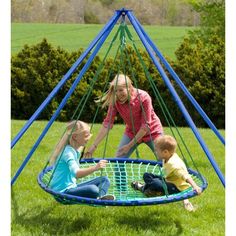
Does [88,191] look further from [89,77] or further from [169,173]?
[89,77]

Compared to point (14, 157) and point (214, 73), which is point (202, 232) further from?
point (214, 73)

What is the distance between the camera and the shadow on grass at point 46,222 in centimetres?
362

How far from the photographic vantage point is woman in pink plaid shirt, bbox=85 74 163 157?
4219mm

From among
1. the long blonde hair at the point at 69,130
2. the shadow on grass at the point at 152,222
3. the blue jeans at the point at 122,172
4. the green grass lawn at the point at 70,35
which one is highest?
the green grass lawn at the point at 70,35

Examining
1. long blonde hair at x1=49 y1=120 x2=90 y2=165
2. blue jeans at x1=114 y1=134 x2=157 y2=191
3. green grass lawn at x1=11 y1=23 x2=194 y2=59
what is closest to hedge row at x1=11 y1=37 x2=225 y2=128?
blue jeans at x1=114 y1=134 x2=157 y2=191

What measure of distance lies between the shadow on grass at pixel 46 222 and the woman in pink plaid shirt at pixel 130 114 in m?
0.66

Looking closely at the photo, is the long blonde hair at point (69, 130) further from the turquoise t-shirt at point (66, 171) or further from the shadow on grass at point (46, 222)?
the shadow on grass at point (46, 222)

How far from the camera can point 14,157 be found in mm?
6023

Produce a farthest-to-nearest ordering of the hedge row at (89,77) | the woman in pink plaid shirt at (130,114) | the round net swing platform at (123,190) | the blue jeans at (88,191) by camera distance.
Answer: the hedge row at (89,77) < the woman in pink plaid shirt at (130,114) < the blue jeans at (88,191) < the round net swing platform at (123,190)

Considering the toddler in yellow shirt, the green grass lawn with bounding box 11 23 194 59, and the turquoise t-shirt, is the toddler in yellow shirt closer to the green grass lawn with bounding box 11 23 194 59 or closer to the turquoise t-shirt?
the turquoise t-shirt

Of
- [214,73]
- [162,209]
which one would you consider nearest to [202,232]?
[162,209]

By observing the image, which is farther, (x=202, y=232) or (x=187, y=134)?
(x=187, y=134)

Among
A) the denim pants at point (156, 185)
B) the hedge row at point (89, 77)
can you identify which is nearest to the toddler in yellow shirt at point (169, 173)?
the denim pants at point (156, 185)
